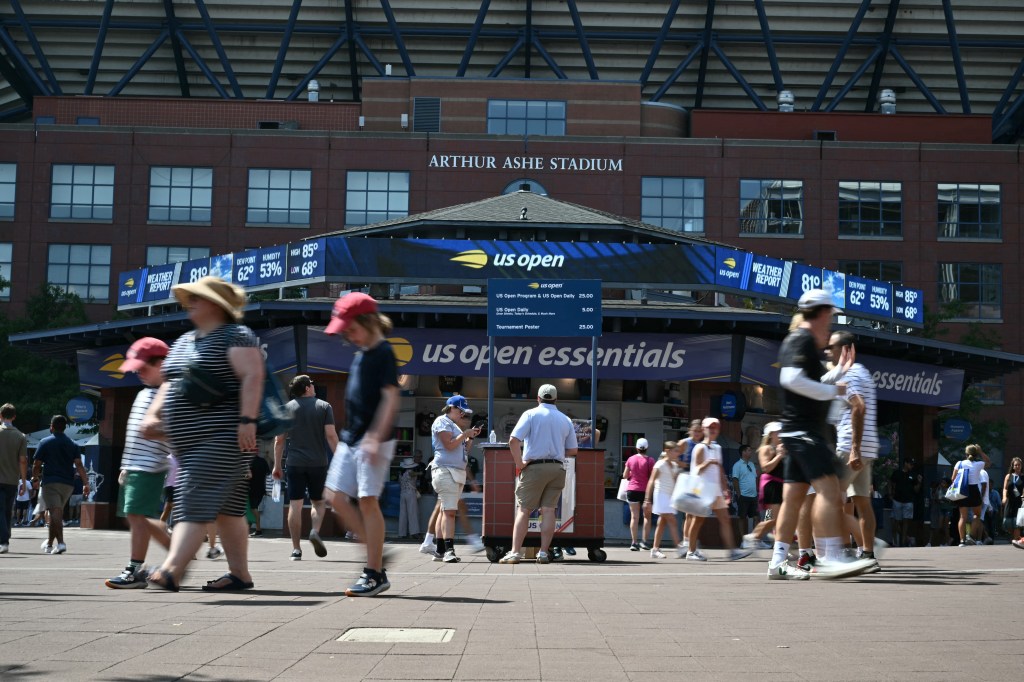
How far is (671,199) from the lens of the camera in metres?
53.2

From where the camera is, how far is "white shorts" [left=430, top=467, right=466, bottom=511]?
1434 cm

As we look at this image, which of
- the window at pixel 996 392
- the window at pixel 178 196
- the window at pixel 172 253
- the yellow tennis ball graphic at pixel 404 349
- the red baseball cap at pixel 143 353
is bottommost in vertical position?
the red baseball cap at pixel 143 353

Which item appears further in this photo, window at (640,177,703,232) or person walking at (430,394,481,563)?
window at (640,177,703,232)

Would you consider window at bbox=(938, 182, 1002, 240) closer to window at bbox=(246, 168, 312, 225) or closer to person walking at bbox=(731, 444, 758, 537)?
window at bbox=(246, 168, 312, 225)

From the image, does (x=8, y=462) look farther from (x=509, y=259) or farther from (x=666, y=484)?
(x=509, y=259)

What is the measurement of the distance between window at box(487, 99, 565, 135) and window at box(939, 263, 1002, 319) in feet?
56.4

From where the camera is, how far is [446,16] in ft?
195

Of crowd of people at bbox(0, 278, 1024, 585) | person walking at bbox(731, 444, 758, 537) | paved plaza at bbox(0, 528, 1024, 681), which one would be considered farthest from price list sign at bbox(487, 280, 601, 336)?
paved plaza at bbox(0, 528, 1024, 681)

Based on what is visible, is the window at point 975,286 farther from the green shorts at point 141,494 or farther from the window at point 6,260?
the green shorts at point 141,494

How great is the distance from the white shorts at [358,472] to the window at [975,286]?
161 feet

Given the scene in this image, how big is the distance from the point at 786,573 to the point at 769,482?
566cm

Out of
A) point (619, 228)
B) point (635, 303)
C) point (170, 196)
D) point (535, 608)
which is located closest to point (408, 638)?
point (535, 608)

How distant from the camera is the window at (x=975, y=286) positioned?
2116 inches

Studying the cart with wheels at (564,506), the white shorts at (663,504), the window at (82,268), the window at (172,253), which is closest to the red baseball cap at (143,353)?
the cart with wheels at (564,506)
